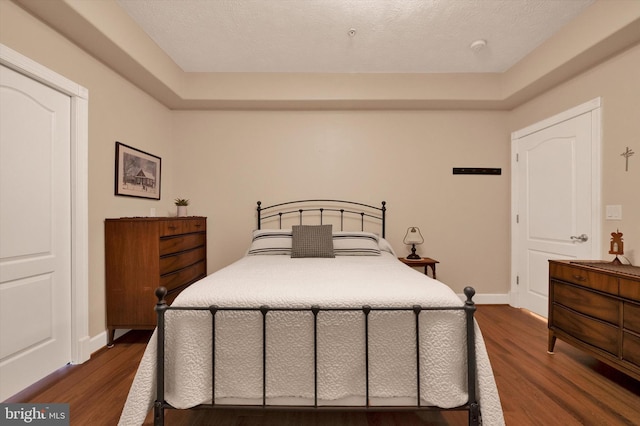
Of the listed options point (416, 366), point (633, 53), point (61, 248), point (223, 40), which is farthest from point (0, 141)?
point (633, 53)

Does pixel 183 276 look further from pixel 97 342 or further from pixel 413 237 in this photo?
pixel 413 237

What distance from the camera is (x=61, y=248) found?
7.26 feet

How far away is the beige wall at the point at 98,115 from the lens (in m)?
1.93

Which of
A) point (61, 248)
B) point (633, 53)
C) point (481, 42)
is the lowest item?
point (61, 248)

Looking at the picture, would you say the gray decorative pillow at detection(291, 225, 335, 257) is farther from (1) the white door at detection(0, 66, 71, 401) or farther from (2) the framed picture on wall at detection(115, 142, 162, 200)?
(1) the white door at detection(0, 66, 71, 401)

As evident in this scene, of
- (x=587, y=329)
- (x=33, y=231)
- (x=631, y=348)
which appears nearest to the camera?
(x=631, y=348)

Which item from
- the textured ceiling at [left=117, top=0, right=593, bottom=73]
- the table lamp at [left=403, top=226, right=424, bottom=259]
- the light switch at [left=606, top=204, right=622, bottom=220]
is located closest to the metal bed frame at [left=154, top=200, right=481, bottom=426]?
the light switch at [left=606, top=204, right=622, bottom=220]

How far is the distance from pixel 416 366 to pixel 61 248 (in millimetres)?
2550

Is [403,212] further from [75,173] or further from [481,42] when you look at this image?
[75,173]

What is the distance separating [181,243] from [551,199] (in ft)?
12.6

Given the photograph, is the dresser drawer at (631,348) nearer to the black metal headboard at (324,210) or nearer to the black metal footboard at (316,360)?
the black metal footboard at (316,360)

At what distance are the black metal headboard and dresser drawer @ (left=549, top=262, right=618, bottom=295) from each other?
5.85ft

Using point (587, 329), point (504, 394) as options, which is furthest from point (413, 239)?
point (504, 394)

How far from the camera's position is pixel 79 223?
2.30 meters
